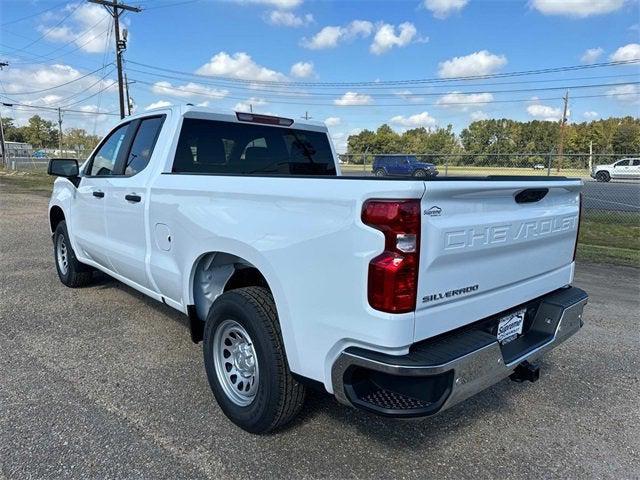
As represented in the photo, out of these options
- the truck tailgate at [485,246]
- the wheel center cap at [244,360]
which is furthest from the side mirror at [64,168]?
the truck tailgate at [485,246]

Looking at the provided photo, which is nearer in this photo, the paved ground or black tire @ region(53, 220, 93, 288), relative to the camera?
the paved ground

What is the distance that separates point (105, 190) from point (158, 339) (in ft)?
4.67

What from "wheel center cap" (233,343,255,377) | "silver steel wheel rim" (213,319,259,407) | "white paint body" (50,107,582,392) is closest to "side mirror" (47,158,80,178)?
"white paint body" (50,107,582,392)

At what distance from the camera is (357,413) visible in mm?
3240

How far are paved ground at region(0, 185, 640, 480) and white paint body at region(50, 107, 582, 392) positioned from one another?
2.08ft

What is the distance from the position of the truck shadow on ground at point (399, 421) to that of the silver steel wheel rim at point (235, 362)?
309mm

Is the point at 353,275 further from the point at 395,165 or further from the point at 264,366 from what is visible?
the point at 395,165

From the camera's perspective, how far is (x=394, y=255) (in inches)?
83.6

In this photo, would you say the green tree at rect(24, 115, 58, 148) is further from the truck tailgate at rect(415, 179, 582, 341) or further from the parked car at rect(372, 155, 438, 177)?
the truck tailgate at rect(415, 179, 582, 341)

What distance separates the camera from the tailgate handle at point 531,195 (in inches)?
105

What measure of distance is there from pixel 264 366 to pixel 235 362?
0.47 metres

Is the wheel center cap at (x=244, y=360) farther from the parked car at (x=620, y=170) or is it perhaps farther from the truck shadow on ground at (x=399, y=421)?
the parked car at (x=620, y=170)

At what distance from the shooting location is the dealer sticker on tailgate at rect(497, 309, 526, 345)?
109 inches

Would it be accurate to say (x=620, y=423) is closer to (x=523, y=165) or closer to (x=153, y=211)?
(x=153, y=211)
